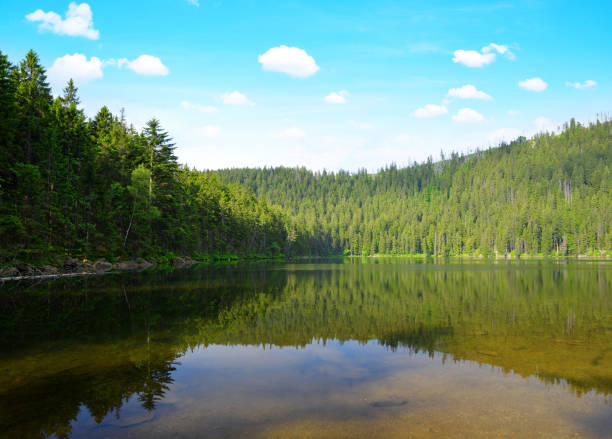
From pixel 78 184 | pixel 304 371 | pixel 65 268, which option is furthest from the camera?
pixel 78 184

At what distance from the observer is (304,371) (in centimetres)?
1040

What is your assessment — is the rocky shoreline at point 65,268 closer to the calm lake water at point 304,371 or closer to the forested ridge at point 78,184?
the forested ridge at point 78,184

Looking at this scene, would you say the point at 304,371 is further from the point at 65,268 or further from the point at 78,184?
the point at 78,184

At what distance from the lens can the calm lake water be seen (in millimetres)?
6855

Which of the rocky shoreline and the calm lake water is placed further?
the rocky shoreline

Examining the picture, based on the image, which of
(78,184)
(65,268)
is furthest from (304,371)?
(78,184)

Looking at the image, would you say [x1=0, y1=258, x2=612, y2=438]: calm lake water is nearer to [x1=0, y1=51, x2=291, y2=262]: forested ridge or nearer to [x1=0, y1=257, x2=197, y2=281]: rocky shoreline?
[x1=0, y1=257, x2=197, y2=281]: rocky shoreline

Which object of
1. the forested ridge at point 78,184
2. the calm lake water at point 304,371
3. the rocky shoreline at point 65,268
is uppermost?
the forested ridge at point 78,184

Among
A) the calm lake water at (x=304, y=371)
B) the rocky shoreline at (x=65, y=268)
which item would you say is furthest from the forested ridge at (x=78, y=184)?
the calm lake water at (x=304, y=371)

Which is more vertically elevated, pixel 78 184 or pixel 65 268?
pixel 78 184

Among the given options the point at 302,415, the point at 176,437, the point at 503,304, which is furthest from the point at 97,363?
the point at 503,304

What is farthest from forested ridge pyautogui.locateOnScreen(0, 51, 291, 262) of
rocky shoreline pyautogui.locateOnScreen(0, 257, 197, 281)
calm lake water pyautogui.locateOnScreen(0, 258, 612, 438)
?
calm lake water pyautogui.locateOnScreen(0, 258, 612, 438)

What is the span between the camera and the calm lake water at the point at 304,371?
22.5ft

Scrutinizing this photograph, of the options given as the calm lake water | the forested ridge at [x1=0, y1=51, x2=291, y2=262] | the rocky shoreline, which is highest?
the forested ridge at [x1=0, y1=51, x2=291, y2=262]
